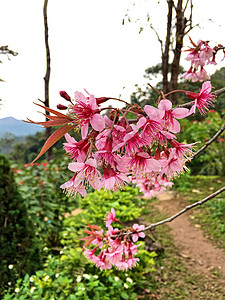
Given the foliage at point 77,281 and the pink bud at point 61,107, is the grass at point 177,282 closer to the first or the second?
the foliage at point 77,281

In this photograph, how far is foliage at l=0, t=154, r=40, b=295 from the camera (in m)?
2.02

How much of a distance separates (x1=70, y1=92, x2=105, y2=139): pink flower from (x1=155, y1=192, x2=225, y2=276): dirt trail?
8.75ft

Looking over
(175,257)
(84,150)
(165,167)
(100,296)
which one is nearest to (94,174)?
(84,150)

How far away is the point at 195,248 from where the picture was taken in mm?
3084

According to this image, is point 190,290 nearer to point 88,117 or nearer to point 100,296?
point 100,296

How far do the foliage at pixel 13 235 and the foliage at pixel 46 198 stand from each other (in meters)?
0.22

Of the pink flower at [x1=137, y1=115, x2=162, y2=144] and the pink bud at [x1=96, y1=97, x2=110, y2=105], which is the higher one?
the pink bud at [x1=96, y1=97, x2=110, y2=105]

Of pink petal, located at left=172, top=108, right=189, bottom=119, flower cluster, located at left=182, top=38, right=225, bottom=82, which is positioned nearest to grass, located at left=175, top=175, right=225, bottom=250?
flower cluster, located at left=182, top=38, right=225, bottom=82

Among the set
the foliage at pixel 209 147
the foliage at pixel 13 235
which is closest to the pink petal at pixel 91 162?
the foliage at pixel 13 235

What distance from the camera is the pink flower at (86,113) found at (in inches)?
21.0

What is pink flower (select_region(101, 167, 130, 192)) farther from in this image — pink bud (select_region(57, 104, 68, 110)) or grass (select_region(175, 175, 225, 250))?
grass (select_region(175, 175, 225, 250))

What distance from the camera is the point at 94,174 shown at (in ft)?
1.99

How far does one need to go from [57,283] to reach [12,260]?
1.63 ft

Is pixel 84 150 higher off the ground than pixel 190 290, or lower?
higher
